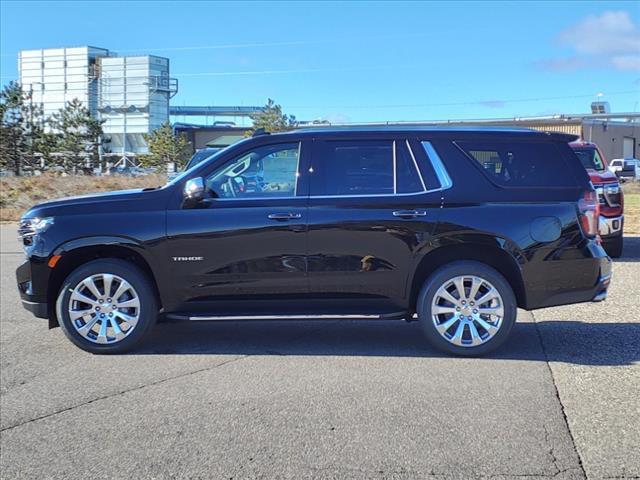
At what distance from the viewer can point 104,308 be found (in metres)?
5.95

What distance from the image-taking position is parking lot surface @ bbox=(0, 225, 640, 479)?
3.84 meters

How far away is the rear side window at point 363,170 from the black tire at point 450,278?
78 centimetres

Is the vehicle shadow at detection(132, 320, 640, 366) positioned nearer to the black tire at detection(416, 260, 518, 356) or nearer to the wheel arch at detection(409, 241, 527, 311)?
the black tire at detection(416, 260, 518, 356)

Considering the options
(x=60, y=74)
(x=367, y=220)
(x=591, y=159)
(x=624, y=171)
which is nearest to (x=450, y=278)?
(x=367, y=220)

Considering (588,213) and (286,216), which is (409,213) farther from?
(588,213)

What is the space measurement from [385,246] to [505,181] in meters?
1.21

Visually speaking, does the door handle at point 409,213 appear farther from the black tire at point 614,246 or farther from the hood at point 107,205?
the black tire at point 614,246

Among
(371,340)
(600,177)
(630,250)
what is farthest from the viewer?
(630,250)

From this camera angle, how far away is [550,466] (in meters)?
3.76

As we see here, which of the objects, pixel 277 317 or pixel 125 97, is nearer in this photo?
pixel 277 317

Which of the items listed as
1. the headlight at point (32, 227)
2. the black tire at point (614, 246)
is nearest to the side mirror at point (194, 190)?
the headlight at point (32, 227)

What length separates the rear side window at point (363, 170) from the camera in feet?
19.4

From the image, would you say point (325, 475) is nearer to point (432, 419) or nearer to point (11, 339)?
point (432, 419)

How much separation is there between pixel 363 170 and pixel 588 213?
1997 millimetres
